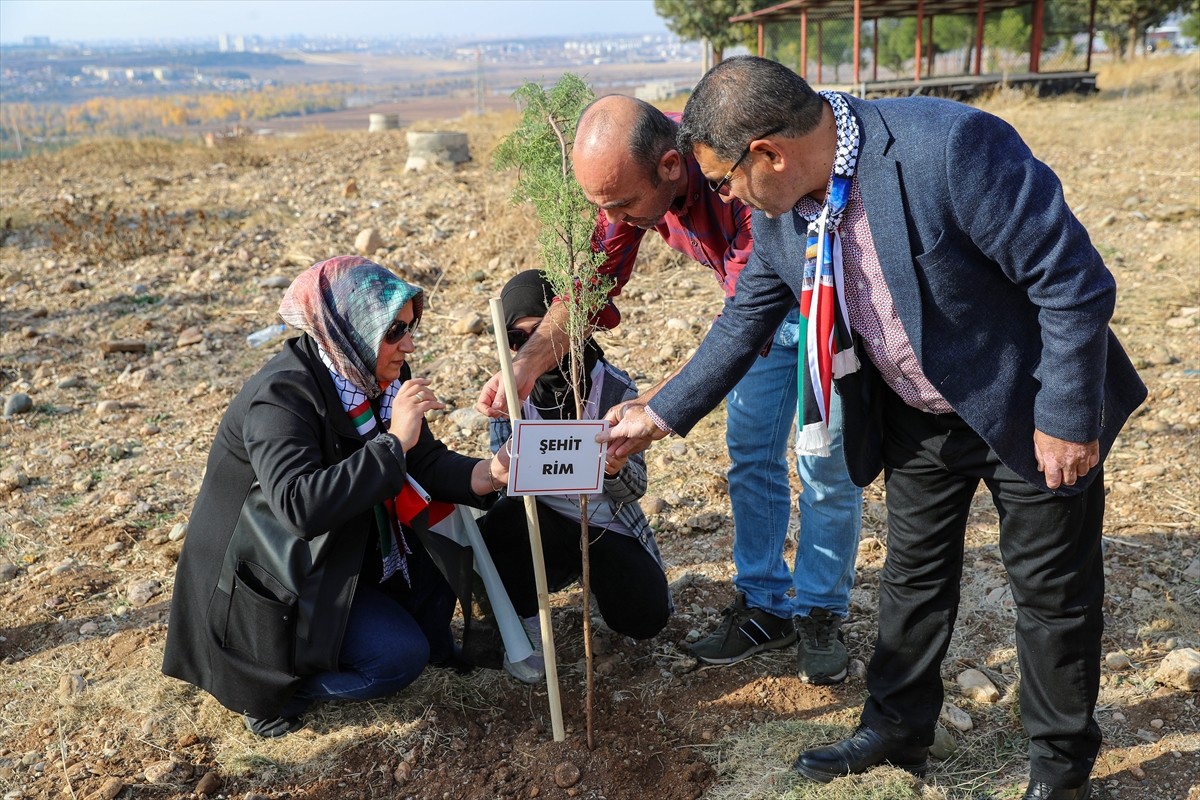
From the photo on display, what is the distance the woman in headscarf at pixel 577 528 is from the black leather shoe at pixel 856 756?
2.40ft

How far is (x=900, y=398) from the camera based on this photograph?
234 cm

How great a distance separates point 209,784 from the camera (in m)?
2.69

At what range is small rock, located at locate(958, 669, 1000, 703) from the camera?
2934 mm

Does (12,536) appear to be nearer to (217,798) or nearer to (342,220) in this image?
(217,798)

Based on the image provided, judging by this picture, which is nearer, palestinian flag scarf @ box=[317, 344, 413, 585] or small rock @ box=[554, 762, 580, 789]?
small rock @ box=[554, 762, 580, 789]

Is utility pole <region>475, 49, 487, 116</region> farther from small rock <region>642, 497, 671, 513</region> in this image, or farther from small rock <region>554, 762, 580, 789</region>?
small rock <region>554, 762, 580, 789</region>

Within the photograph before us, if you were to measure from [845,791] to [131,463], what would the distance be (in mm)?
3861

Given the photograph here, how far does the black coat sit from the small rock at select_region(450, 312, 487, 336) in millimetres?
3610

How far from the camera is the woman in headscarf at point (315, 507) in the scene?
2588 mm

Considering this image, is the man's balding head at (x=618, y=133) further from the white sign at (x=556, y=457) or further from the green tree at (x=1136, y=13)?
the green tree at (x=1136, y=13)

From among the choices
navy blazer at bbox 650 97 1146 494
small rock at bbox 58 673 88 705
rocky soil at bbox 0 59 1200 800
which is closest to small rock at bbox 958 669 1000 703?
rocky soil at bbox 0 59 1200 800

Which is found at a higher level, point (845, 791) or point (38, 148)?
point (38, 148)

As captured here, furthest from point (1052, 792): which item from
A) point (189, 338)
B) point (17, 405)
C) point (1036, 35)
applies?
point (1036, 35)

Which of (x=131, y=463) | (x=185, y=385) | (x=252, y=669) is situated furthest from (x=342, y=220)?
(x=252, y=669)
